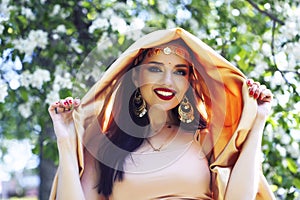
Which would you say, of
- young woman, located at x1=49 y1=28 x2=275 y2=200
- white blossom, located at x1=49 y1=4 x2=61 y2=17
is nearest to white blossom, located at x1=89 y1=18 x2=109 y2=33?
white blossom, located at x1=49 y1=4 x2=61 y2=17

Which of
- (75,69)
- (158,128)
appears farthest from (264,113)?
(75,69)

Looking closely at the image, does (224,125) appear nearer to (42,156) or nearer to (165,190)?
(165,190)

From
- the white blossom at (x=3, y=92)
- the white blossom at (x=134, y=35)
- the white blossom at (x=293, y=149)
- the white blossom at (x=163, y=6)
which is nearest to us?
the white blossom at (x=134, y=35)

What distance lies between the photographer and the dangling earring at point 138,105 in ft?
9.16

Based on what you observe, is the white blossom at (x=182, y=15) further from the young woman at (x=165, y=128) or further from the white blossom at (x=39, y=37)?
the young woman at (x=165, y=128)

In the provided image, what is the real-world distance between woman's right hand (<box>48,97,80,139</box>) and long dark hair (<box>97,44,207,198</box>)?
0.14 metres

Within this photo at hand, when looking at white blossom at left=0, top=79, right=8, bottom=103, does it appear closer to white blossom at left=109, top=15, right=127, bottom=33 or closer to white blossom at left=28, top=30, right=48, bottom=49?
white blossom at left=28, top=30, right=48, bottom=49

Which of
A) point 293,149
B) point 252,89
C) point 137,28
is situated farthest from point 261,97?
point 293,149

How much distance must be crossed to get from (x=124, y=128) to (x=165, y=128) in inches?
5.2

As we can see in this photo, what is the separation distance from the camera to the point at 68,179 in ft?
8.79

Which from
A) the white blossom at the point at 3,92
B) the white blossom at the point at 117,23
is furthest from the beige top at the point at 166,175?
the white blossom at the point at 117,23

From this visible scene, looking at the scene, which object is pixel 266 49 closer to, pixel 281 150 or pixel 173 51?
pixel 281 150

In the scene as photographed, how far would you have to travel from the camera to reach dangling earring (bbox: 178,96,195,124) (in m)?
2.79

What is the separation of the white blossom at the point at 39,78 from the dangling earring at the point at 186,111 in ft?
6.49
